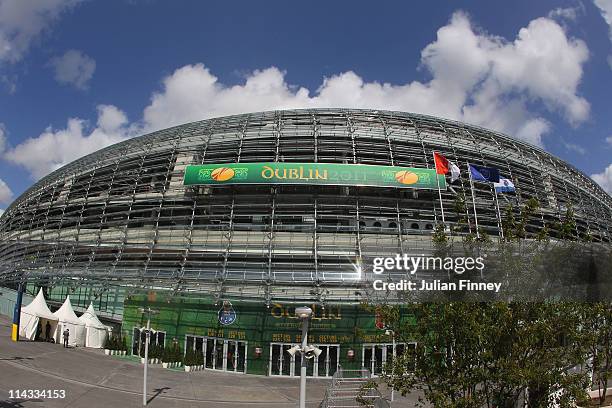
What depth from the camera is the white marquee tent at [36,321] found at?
33375 millimetres

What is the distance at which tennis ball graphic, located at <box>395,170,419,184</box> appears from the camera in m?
33.2

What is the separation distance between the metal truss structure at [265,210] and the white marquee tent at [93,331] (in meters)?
2.76

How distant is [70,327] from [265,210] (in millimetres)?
16602

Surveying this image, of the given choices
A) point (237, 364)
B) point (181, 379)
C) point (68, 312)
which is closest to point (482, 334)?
point (181, 379)

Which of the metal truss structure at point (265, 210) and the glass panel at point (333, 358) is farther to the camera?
the metal truss structure at point (265, 210)

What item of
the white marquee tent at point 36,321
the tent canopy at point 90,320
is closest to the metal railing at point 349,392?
the tent canopy at point 90,320

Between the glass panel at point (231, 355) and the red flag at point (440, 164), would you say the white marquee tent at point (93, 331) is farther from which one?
the red flag at point (440, 164)

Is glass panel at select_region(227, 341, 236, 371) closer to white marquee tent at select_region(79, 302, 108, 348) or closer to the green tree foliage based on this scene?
white marquee tent at select_region(79, 302, 108, 348)

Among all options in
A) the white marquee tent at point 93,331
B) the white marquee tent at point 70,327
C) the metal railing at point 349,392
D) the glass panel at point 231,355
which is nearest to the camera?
the metal railing at point 349,392

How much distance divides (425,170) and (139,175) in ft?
78.9

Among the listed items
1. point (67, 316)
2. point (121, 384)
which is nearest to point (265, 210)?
point (121, 384)

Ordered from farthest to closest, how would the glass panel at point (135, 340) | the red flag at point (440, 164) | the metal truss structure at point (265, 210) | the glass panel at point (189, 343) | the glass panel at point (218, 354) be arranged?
the glass panel at point (135, 340), the metal truss structure at point (265, 210), the glass panel at point (189, 343), the glass panel at point (218, 354), the red flag at point (440, 164)

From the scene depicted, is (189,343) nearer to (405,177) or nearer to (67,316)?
(67,316)

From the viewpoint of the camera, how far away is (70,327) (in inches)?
1291
